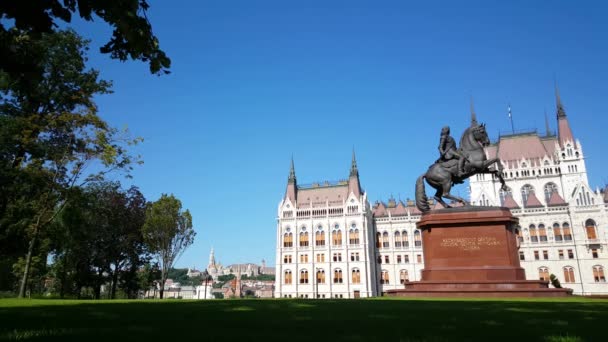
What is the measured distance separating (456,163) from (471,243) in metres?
4.55

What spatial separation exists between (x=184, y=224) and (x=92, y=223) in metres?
10.5

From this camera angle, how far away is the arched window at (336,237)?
280ft

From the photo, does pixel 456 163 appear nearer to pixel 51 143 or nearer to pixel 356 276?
pixel 51 143

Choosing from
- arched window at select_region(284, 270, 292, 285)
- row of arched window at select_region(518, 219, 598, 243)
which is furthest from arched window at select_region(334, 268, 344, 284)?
row of arched window at select_region(518, 219, 598, 243)

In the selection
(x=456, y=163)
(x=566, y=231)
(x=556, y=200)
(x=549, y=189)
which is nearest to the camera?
(x=456, y=163)

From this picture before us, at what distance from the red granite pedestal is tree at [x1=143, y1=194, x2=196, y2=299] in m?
30.5

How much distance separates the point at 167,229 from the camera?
43.6 m

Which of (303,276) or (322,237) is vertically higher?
(322,237)

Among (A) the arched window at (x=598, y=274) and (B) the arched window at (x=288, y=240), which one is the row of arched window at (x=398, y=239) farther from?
(A) the arched window at (x=598, y=274)

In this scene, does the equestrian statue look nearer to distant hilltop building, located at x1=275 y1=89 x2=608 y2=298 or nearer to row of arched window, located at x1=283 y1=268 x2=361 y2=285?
distant hilltop building, located at x1=275 y1=89 x2=608 y2=298

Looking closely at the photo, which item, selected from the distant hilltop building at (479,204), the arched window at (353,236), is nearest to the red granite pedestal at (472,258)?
the distant hilltop building at (479,204)

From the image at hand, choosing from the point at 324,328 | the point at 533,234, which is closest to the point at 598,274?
the point at 533,234

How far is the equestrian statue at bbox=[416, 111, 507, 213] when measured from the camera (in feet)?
69.3

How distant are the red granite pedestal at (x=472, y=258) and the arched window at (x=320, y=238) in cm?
6727
